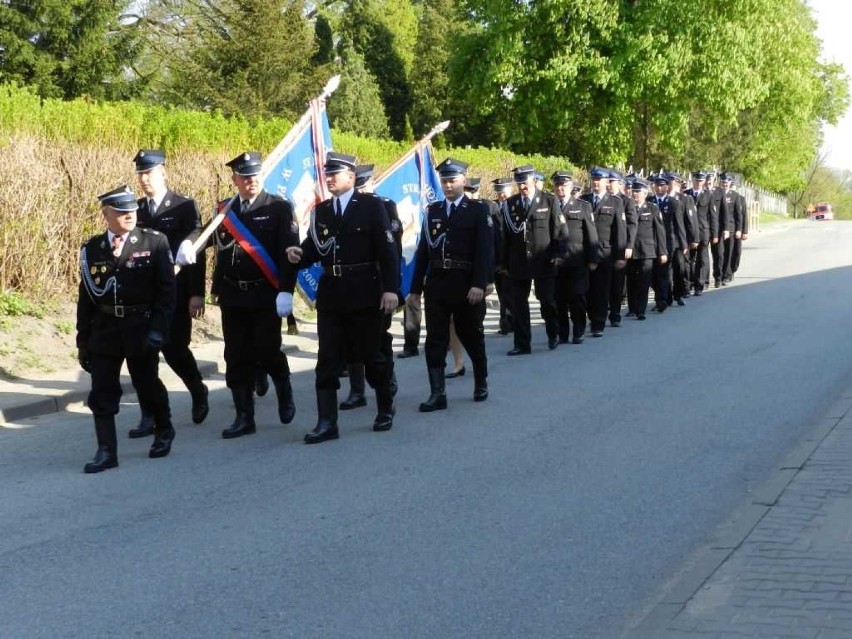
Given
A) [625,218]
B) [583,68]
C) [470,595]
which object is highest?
[583,68]

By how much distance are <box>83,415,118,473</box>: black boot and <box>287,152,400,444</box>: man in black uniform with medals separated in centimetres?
138

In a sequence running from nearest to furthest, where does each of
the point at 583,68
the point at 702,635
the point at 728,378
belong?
the point at 702,635
the point at 728,378
the point at 583,68

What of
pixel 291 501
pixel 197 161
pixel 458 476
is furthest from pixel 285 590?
pixel 197 161

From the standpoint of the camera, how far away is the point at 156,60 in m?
42.9

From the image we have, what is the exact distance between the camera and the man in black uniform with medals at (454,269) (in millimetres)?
9891

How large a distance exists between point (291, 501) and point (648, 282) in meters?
11.0

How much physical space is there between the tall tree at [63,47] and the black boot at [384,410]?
27.7 meters

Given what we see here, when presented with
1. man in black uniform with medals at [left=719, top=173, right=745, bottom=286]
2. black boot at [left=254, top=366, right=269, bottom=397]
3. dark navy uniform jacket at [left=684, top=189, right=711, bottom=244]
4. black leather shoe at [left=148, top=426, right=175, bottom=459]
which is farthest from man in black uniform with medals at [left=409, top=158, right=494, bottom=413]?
man in black uniform with medals at [left=719, top=173, right=745, bottom=286]

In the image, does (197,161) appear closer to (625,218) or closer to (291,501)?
(625,218)

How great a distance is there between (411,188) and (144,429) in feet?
18.8

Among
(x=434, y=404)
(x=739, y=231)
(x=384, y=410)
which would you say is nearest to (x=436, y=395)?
(x=434, y=404)

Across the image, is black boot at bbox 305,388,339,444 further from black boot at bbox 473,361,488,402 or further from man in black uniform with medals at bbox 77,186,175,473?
black boot at bbox 473,361,488,402

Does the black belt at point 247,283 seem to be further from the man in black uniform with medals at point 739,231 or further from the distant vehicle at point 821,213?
the distant vehicle at point 821,213

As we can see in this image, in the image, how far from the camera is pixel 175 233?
9047 millimetres
